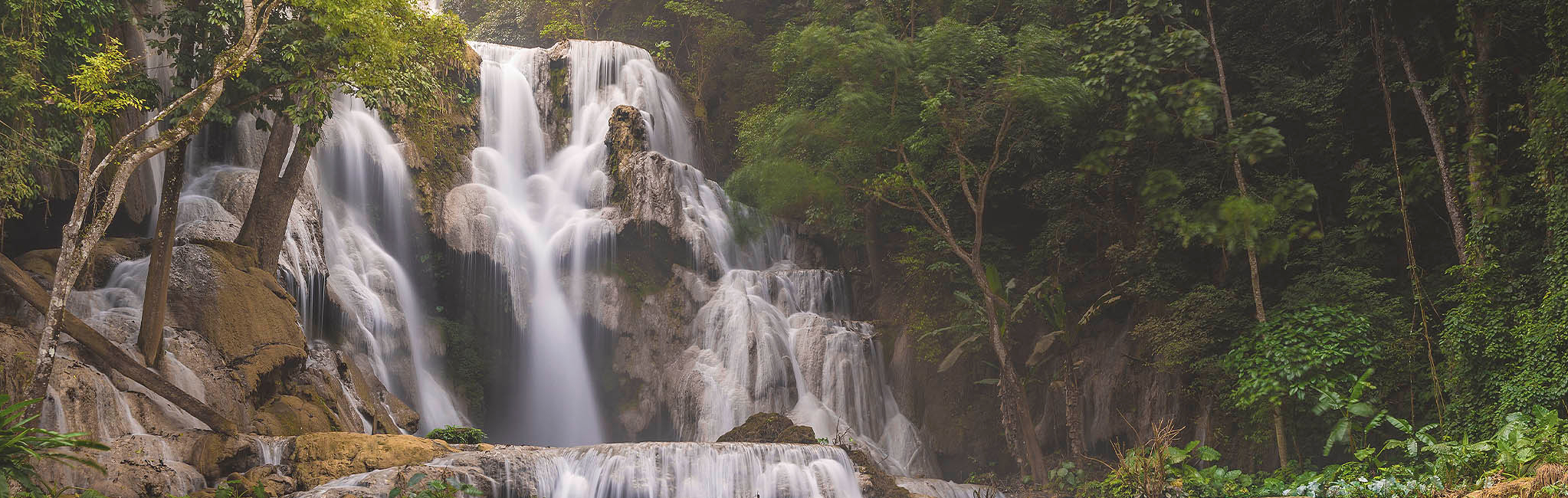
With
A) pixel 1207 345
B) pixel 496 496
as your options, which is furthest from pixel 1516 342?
pixel 496 496

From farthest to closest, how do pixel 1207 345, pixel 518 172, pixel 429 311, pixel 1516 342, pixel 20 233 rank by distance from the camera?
pixel 518 172 → pixel 429 311 → pixel 1207 345 → pixel 20 233 → pixel 1516 342

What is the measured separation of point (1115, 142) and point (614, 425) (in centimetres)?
1149

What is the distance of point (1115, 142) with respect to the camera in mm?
15703

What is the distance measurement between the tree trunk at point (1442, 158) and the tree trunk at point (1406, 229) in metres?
0.36

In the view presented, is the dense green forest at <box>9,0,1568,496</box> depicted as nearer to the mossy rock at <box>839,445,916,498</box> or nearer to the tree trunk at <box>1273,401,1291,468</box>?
the tree trunk at <box>1273,401,1291,468</box>

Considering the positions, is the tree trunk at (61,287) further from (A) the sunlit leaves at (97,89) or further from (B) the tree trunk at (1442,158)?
(B) the tree trunk at (1442,158)

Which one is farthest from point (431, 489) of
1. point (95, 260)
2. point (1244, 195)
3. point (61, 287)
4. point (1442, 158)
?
point (1442, 158)

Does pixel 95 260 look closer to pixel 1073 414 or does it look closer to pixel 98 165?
pixel 98 165

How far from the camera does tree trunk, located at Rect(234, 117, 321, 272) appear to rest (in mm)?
13992

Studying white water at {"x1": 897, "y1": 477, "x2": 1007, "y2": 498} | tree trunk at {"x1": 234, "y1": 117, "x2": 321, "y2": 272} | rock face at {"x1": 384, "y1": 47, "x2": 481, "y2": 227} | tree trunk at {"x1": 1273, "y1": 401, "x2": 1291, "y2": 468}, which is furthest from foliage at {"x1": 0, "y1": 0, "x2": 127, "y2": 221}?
tree trunk at {"x1": 1273, "y1": 401, "x2": 1291, "y2": 468}

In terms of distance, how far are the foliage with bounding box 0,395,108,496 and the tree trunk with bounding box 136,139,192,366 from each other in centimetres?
262

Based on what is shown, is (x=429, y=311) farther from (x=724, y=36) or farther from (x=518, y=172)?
(x=724, y=36)

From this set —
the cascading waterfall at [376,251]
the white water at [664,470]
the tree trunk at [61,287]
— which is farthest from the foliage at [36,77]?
the white water at [664,470]

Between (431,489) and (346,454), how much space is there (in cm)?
128
